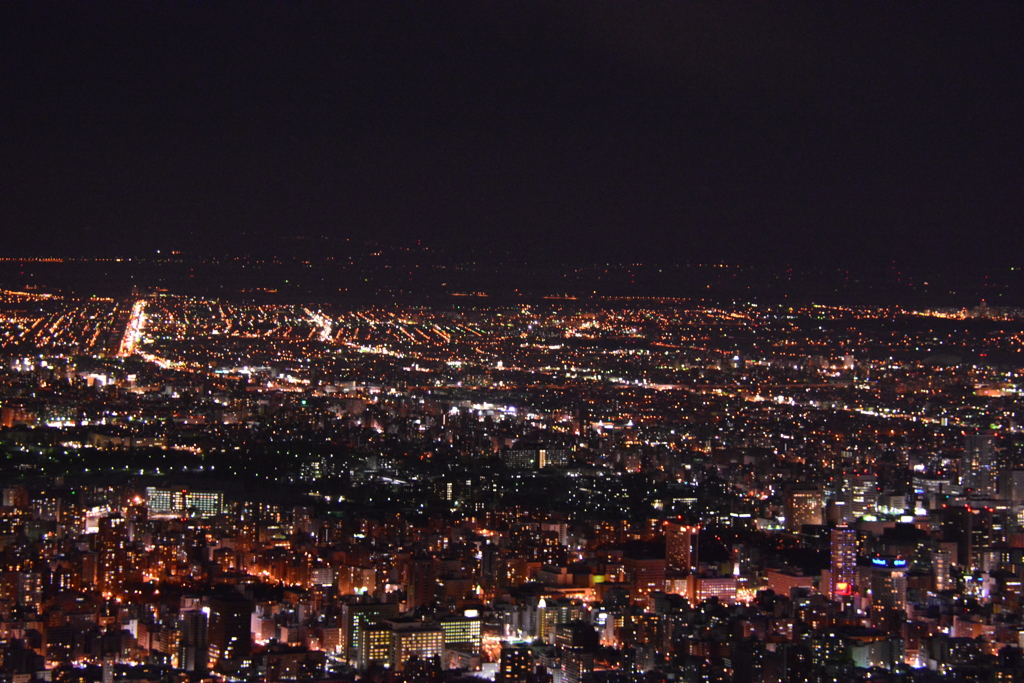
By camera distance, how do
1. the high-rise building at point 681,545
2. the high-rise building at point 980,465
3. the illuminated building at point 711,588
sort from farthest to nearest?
the high-rise building at point 980,465, the high-rise building at point 681,545, the illuminated building at point 711,588

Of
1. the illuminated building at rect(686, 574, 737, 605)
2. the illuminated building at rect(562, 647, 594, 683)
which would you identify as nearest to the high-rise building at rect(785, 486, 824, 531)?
the illuminated building at rect(686, 574, 737, 605)

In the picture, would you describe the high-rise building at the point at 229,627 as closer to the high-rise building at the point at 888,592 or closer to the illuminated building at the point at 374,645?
the illuminated building at the point at 374,645

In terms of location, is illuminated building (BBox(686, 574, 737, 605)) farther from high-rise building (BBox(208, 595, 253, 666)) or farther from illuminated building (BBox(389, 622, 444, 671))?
high-rise building (BBox(208, 595, 253, 666))

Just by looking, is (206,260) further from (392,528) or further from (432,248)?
(392,528)

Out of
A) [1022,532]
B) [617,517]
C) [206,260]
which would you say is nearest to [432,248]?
[206,260]

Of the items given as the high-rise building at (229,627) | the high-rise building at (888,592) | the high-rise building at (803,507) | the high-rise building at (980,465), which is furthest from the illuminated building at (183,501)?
the high-rise building at (980,465)

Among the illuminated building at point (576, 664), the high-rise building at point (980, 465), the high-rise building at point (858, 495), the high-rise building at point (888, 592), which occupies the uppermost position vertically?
the high-rise building at point (980, 465)
